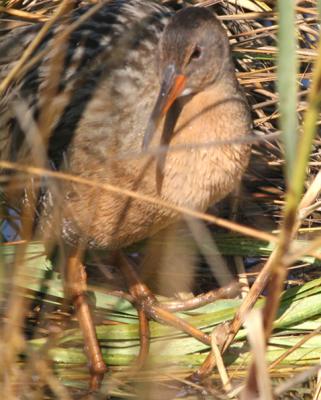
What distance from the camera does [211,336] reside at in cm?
343

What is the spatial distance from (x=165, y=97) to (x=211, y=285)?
3.61 feet

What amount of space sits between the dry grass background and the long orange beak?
362 millimetres

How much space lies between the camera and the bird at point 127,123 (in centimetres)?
329

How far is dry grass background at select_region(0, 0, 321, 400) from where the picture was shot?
10.0 feet

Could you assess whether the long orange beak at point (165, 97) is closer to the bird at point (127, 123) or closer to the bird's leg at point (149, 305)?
the bird at point (127, 123)

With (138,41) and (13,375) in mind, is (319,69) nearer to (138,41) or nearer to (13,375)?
(13,375)

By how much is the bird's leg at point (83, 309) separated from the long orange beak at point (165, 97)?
0.68m

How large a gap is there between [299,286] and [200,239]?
1.43 ft

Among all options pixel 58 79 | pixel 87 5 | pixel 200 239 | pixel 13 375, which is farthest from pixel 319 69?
pixel 87 5

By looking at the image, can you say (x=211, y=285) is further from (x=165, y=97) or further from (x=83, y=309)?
(x=165, y=97)

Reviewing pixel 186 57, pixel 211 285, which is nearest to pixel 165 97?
pixel 186 57

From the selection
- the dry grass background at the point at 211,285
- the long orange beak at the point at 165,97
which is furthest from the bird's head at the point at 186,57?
the dry grass background at the point at 211,285

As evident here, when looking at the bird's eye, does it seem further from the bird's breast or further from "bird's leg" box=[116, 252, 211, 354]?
"bird's leg" box=[116, 252, 211, 354]

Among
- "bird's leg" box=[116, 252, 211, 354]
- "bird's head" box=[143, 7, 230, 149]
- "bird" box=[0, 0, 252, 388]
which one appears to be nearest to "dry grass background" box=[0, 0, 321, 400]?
"bird's leg" box=[116, 252, 211, 354]
